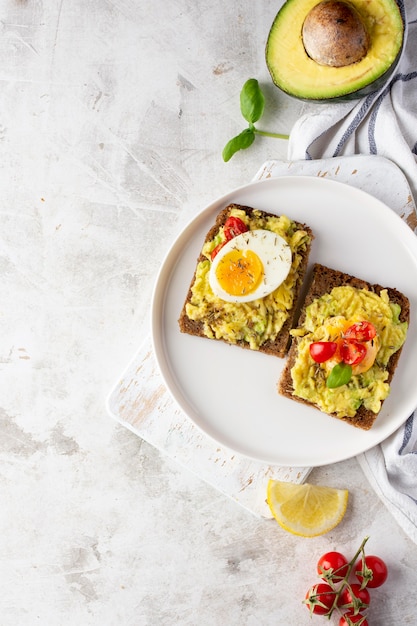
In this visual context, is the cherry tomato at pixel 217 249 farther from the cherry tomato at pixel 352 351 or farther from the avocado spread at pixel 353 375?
the cherry tomato at pixel 352 351

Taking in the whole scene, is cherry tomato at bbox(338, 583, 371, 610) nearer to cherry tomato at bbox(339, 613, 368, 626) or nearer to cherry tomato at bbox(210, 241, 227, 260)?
cherry tomato at bbox(339, 613, 368, 626)

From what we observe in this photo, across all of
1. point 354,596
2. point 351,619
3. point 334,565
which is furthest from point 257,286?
point 351,619

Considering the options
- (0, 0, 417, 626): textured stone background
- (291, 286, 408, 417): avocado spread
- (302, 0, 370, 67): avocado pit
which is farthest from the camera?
(0, 0, 417, 626): textured stone background

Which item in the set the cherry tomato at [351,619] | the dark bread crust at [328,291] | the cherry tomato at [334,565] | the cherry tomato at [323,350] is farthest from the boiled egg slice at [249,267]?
the cherry tomato at [351,619]

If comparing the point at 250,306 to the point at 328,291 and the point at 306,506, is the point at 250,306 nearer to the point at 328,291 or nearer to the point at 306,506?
the point at 328,291

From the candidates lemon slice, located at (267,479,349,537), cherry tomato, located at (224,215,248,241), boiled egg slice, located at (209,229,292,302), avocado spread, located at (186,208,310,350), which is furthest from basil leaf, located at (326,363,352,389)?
cherry tomato, located at (224,215,248,241)

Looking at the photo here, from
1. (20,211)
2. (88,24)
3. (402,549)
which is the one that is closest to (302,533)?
(402,549)

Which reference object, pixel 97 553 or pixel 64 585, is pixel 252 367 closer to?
pixel 97 553
